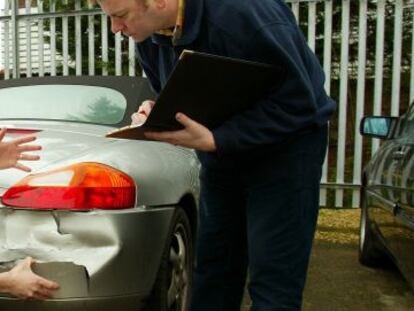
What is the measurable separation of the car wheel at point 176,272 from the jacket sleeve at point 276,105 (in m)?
0.96

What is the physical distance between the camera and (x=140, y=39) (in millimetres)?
1793

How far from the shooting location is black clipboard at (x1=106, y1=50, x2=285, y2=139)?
1.58 meters

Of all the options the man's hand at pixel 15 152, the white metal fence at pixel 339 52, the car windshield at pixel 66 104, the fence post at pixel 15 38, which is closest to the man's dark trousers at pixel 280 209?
the man's hand at pixel 15 152

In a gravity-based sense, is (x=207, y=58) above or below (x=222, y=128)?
above

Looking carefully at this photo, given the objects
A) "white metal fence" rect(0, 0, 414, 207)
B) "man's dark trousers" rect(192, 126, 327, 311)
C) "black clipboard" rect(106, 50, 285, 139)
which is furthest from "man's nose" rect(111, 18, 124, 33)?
"white metal fence" rect(0, 0, 414, 207)

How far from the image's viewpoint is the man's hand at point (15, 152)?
220 cm

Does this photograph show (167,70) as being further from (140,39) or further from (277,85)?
(277,85)

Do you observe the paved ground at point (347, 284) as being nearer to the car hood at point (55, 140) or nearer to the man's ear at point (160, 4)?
the car hood at point (55, 140)

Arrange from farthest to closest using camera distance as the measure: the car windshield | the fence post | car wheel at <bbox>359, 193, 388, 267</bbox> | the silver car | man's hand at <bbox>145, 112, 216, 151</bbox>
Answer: the fence post
car wheel at <bbox>359, 193, 388, 267</bbox>
the car windshield
the silver car
man's hand at <bbox>145, 112, 216, 151</bbox>

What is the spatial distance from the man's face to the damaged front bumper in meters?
0.79

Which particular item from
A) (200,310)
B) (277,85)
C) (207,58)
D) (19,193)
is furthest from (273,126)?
(19,193)

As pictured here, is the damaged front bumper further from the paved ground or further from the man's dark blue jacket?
the paved ground

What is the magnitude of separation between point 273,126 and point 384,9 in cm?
496

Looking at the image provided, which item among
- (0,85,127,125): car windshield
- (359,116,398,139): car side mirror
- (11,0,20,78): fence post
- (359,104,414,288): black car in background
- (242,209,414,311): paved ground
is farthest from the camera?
(11,0,20,78): fence post
